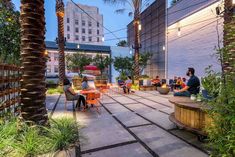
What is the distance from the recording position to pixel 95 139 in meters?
4.29

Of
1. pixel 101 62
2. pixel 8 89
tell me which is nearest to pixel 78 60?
pixel 101 62

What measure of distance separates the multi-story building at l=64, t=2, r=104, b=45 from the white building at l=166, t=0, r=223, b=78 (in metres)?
44.1

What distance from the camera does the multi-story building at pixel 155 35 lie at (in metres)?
21.2

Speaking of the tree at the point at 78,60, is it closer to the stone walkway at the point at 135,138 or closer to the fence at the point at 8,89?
the fence at the point at 8,89

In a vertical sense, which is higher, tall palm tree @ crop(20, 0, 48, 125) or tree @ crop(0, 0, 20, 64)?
tree @ crop(0, 0, 20, 64)

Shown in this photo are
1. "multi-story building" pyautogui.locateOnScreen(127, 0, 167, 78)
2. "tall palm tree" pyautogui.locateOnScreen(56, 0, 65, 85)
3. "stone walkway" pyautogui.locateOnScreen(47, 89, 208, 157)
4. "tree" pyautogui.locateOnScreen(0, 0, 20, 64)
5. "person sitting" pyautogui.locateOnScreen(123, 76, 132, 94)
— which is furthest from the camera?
Answer: "multi-story building" pyautogui.locateOnScreen(127, 0, 167, 78)

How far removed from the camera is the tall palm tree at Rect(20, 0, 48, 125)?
3677mm

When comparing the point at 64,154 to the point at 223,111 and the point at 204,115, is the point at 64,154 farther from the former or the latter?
the point at 204,115

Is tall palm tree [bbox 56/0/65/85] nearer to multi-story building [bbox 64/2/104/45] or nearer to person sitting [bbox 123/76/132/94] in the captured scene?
person sitting [bbox 123/76/132/94]

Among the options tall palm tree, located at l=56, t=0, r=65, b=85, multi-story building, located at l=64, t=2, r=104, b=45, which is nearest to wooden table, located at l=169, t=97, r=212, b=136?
tall palm tree, located at l=56, t=0, r=65, b=85

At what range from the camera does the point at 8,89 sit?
552cm

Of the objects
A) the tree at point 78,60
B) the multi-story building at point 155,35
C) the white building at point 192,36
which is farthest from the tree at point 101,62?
the white building at point 192,36

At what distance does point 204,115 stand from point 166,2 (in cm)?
1931

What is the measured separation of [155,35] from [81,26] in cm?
4468
